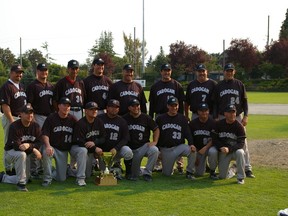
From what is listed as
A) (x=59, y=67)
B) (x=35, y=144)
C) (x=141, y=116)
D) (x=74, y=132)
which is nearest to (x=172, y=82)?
(x=141, y=116)

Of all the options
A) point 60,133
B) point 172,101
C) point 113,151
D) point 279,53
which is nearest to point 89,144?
point 113,151

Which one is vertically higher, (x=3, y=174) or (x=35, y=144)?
(x=35, y=144)

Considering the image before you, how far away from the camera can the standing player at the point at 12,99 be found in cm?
714

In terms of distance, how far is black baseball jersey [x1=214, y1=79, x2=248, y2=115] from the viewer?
306 inches

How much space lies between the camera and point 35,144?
22.4 feet

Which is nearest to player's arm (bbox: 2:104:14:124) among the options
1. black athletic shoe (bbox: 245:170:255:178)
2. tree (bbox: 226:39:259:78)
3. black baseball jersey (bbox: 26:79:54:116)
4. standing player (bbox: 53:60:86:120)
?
black baseball jersey (bbox: 26:79:54:116)

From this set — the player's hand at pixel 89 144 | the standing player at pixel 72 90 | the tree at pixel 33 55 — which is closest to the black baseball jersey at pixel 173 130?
the player's hand at pixel 89 144

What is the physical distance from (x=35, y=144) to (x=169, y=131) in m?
Answer: 2.47

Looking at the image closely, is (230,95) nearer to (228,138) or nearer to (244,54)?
(228,138)

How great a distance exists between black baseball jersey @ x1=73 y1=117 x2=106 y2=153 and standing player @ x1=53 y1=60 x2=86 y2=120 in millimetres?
565

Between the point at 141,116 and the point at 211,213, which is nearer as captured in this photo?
the point at 211,213

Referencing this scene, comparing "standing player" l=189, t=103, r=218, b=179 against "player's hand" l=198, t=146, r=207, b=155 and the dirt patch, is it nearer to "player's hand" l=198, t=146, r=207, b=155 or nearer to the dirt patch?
"player's hand" l=198, t=146, r=207, b=155

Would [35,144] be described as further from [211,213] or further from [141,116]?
[211,213]

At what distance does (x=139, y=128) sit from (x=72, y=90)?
1447 mm
